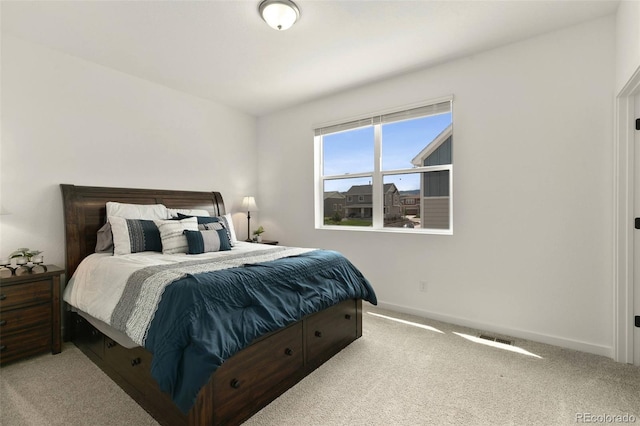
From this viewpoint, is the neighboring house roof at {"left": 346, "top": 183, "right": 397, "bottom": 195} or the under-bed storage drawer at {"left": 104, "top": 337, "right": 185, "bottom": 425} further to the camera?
the neighboring house roof at {"left": 346, "top": 183, "right": 397, "bottom": 195}

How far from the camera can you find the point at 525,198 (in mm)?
2709

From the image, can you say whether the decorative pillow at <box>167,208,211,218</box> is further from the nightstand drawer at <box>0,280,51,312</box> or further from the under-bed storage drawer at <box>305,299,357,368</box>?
the under-bed storage drawer at <box>305,299,357,368</box>

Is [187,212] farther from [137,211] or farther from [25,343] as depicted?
[25,343]

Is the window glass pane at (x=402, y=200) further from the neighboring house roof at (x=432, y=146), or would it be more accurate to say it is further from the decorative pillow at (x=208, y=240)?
the decorative pillow at (x=208, y=240)

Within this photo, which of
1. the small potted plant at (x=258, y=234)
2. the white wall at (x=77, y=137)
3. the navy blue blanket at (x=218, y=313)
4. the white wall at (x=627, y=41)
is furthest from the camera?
the small potted plant at (x=258, y=234)

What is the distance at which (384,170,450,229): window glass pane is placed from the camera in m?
3.27

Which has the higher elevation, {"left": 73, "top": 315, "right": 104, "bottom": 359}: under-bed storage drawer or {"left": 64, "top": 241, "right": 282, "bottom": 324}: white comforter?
{"left": 64, "top": 241, "right": 282, "bottom": 324}: white comforter

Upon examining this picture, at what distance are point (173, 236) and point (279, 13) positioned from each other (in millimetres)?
2041

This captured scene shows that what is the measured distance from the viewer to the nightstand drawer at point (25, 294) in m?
2.25

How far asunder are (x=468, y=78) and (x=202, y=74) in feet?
9.00

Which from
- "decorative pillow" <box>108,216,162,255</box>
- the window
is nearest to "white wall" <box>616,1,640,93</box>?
the window

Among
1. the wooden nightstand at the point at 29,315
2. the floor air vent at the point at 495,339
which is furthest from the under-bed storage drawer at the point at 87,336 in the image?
the floor air vent at the point at 495,339

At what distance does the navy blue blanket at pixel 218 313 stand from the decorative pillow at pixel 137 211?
5.52 ft

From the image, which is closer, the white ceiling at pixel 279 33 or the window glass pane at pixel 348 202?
the white ceiling at pixel 279 33
